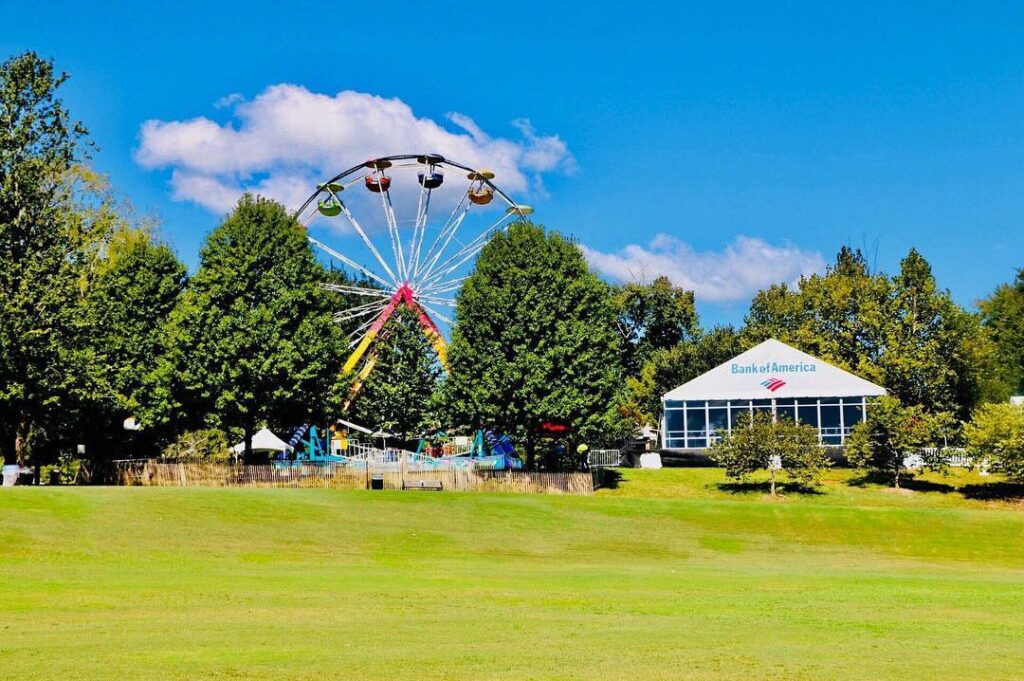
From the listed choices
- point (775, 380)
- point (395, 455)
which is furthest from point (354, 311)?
point (775, 380)

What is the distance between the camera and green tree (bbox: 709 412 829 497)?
49.3 metres

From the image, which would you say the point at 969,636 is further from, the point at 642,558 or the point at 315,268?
the point at 315,268

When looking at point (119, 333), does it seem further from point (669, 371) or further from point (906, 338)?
point (906, 338)

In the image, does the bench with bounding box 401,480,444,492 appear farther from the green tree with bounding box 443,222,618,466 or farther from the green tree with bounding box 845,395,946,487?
the green tree with bounding box 845,395,946,487

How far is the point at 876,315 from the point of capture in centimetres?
7012

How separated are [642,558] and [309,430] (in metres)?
30.7

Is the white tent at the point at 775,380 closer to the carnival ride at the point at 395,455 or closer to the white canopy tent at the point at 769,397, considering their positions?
the white canopy tent at the point at 769,397

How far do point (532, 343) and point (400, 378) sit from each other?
10.0m

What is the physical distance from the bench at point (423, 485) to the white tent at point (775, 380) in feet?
66.1

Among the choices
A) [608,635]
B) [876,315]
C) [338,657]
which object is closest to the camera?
[338,657]

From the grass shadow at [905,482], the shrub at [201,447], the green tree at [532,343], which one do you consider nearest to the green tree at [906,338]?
the grass shadow at [905,482]

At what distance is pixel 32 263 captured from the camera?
151 feet

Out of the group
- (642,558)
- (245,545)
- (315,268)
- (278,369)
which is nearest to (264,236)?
(315,268)

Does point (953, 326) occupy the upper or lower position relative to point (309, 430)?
upper
